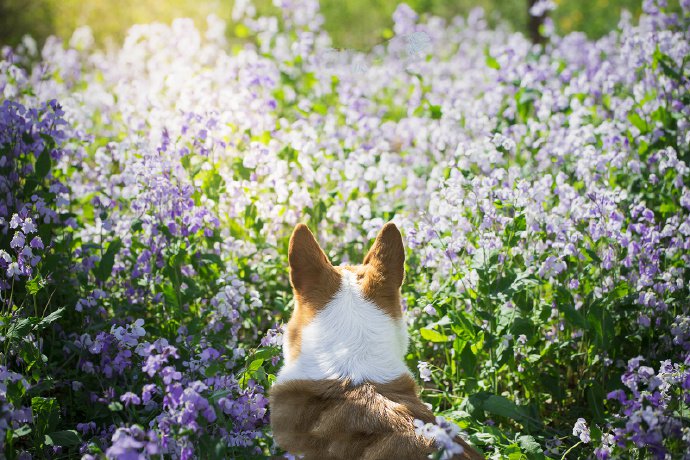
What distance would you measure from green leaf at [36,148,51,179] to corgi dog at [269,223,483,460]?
5.86ft

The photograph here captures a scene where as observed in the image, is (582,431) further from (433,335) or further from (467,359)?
(433,335)

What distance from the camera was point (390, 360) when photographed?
3.18 m

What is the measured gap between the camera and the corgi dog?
9.43 feet

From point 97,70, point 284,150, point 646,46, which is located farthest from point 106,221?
point 97,70

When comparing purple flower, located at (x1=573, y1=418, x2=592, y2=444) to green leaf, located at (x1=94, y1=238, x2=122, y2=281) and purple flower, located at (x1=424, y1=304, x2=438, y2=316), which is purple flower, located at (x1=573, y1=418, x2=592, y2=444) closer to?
purple flower, located at (x1=424, y1=304, x2=438, y2=316)

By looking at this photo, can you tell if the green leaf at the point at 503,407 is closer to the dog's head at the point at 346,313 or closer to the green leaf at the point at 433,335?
the green leaf at the point at 433,335

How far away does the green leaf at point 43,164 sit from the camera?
409 cm

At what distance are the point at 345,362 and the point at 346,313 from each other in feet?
0.73

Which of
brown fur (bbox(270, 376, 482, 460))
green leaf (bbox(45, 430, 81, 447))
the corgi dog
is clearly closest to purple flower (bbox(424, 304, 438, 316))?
the corgi dog

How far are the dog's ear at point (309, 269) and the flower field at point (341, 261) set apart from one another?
31 cm

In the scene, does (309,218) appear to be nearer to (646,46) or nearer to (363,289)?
(363,289)

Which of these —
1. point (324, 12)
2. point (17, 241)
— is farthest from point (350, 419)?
point (324, 12)

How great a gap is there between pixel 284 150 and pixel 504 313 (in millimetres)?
1952

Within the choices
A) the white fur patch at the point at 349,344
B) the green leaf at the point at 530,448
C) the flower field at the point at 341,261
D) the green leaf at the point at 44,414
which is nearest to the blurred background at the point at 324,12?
the flower field at the point at 341,261
